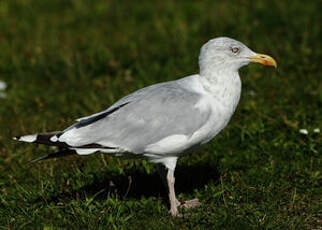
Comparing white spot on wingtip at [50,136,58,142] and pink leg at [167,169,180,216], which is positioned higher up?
white spot on wingtip at [50,136,58,142]

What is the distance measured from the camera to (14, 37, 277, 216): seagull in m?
4.16

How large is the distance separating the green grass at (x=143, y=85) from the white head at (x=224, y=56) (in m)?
1.01

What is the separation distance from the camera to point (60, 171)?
5.13 metres

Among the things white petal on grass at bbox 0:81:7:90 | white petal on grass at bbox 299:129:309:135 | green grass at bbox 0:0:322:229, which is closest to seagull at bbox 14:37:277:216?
green grass at bbox 0:0:322:229

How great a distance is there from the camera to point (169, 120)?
4.21 m

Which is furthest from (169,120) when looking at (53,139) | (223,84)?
(53,139)

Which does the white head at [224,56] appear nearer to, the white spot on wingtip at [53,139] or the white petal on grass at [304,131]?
the white petal on grass at [304,131]

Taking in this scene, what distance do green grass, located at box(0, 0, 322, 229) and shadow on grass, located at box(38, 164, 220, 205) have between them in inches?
0.5

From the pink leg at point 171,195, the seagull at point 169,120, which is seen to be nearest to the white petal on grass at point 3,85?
the seagull at point 169,120

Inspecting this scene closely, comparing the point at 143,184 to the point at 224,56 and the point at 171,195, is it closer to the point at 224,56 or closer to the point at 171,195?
the point at 171,195

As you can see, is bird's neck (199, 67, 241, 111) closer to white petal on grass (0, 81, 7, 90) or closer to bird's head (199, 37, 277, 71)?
bird's head (199, 37, 277, 71)

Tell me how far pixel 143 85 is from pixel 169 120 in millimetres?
2850

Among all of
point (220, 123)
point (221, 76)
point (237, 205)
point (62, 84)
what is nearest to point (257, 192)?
point (237, 205)

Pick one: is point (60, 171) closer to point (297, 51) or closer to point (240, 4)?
point (297, 51)
